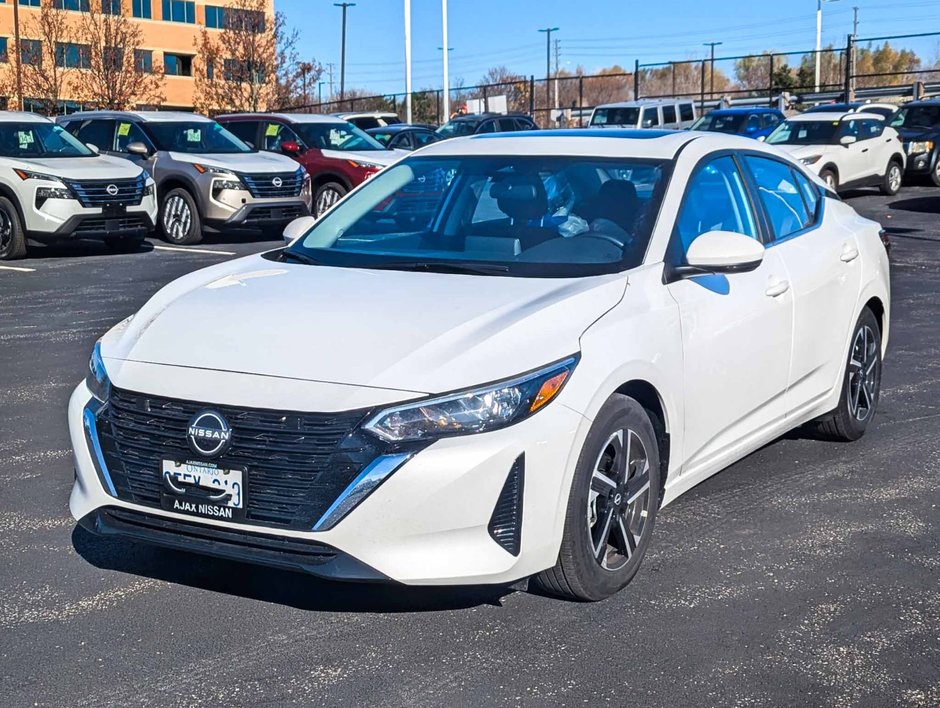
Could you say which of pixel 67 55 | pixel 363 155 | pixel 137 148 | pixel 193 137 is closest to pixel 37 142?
pixel 137 148

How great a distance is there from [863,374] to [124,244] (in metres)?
12.5

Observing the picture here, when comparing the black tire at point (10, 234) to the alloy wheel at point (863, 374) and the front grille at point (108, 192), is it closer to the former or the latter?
the front grille at point (108, 192)

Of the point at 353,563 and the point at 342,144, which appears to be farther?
the point at 342,144

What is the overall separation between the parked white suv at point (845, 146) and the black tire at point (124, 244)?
1161 cm

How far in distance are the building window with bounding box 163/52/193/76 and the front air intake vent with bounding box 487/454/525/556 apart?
77247mm

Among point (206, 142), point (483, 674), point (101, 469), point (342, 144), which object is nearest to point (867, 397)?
point (483, 674)

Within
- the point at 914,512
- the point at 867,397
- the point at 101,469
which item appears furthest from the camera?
the point at 867,397

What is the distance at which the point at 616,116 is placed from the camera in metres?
32.0

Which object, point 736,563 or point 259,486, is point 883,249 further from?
point 259,486

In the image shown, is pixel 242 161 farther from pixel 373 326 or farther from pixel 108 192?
pixel 373 326

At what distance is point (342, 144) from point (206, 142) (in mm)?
2779

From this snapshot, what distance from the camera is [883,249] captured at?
6.95 metres

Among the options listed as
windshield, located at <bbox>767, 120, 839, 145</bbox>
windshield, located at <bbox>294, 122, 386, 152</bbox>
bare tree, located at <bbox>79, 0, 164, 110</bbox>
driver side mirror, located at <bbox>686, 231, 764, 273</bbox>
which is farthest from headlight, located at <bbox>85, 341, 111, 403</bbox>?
bare tree, located at <bbox>79, 0, 164, 110</bbox>

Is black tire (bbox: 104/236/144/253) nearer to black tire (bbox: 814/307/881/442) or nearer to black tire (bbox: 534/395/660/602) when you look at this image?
black tire (bbox: 814/307/881/442)
